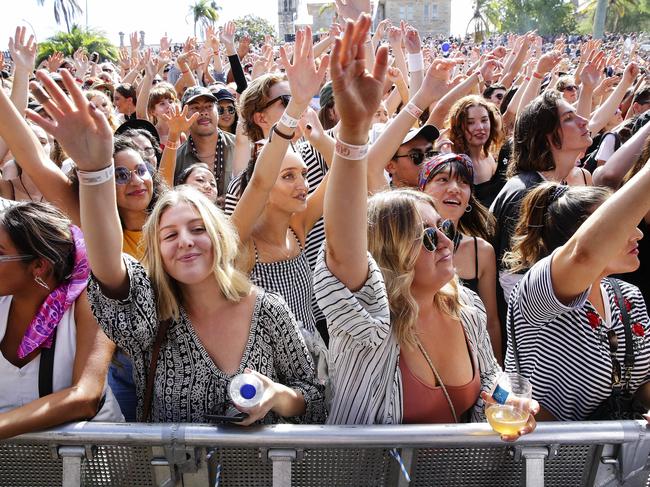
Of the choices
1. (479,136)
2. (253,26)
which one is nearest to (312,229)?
(479,136)

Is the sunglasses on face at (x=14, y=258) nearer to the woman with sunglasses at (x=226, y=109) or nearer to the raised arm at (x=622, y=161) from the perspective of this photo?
the raised arm at (x=622, y=161)

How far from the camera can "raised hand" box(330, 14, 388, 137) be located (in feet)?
5.36

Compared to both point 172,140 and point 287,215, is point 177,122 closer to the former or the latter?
point 172,140

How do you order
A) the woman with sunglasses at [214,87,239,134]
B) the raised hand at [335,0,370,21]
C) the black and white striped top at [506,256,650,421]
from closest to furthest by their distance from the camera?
the black and white striped top at [506,256,650,421] < the raised hand at [335,0,370,21] < the woman with sunglasses at [214,87,239,134]

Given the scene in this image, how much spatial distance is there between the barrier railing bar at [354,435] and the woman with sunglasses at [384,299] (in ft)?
0.43

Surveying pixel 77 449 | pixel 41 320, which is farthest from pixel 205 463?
pixel 41 320

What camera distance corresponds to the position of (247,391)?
1.71 meters

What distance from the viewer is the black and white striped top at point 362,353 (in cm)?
180

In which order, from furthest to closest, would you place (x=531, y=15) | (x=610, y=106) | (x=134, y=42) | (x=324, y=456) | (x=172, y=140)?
1. (x=531, y=15)
2. (x=134, y=42)
3. (x=610, y=106)
4. (x=172, y=140)
5. (x=324, y=456)

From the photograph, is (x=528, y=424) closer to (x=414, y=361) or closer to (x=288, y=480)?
(x=414, y=361)

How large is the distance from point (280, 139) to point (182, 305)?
90 cm

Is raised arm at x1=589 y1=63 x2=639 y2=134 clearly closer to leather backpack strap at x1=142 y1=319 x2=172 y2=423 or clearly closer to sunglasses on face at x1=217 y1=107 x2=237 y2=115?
sunglasses on face at x1=217 y1=107 x2=237 y2=115

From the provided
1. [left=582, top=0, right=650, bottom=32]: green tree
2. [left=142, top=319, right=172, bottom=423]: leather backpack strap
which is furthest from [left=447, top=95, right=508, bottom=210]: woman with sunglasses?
[left=582, top=0, right=650, bottom=32]: green tree

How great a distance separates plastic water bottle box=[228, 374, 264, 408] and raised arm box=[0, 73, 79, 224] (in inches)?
55.9
